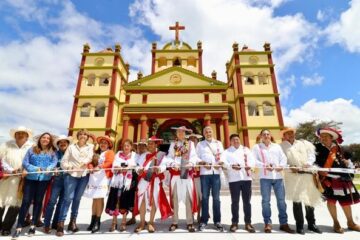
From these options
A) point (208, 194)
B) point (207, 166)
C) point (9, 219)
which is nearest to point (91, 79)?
point (9, 219)

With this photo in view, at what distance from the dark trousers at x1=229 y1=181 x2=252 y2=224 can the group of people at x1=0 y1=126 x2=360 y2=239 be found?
19 mm

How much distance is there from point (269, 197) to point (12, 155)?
523cm

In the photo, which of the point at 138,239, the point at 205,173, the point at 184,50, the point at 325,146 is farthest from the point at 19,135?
the point at 184,50

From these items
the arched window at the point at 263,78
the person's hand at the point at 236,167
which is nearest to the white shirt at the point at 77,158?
the person's hand at the point at 236,167

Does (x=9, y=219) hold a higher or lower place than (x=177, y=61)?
lower

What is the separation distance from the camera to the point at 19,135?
467 cm

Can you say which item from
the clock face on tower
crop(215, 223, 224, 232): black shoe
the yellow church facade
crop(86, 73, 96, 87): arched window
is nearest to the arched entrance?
the yellow church facade

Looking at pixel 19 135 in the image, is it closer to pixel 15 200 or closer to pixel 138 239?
pixel 15 200

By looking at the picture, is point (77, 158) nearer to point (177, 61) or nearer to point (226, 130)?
point (226, 130)

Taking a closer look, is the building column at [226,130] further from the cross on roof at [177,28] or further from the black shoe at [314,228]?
the black shoe at [314,228]

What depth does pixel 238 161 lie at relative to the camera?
473 cm

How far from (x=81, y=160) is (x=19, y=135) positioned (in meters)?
1.40

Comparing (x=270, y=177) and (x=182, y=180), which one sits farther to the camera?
(x=182, y=180)

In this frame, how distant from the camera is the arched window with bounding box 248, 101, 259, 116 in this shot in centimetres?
2114
